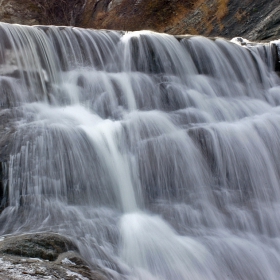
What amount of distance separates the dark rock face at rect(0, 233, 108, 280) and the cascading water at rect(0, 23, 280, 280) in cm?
34

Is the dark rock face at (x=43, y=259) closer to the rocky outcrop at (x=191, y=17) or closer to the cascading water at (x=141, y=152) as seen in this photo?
the cascading water at (x=141, y=152)

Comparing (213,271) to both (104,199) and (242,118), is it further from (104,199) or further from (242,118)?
(242,118)

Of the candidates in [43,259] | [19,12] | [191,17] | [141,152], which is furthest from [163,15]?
[43,259]

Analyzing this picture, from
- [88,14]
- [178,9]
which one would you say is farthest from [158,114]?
[88,14]

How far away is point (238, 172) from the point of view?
6.50 metres

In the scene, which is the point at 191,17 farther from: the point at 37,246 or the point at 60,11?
the point at 37,246

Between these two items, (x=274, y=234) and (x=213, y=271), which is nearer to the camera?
(x=213, y=271)

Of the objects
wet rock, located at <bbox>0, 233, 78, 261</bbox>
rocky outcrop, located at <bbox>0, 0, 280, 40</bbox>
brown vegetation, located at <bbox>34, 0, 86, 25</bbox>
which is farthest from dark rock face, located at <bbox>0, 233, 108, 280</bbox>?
brown vegetation, located at <bbox>34, 0, 86, 25</bbox>

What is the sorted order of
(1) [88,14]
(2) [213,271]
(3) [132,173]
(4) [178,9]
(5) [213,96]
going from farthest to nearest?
(1) [88,14]
(4) [178,9]
(5) [213,96]
(3) [132,173]
(2) [213,271]

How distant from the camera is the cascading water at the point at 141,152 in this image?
4754mm

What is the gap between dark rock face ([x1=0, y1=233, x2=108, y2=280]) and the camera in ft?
10.1

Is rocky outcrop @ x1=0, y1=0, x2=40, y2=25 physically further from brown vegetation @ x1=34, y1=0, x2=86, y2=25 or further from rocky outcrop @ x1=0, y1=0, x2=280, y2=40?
brown vegetation @ x1=34, y1=0, x2=86, y2=25

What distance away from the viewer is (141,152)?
6262mm

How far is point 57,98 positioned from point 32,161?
8.66 ft
